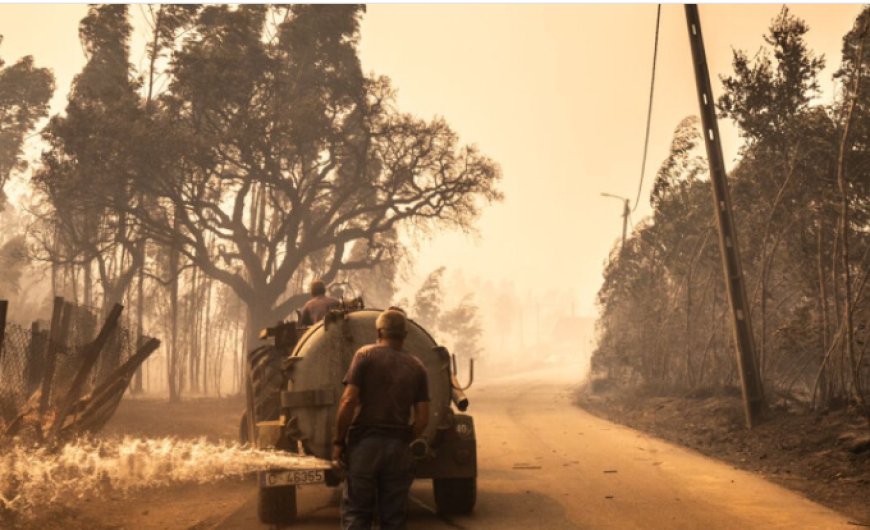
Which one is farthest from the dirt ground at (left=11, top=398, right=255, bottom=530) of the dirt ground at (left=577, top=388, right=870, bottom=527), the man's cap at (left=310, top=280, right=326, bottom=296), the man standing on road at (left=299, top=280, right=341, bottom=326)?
the dirt ground at (left=577, top=388, right=870, bottom=527)

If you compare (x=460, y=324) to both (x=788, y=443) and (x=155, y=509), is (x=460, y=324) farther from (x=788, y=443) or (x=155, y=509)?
(x=155, y=509)

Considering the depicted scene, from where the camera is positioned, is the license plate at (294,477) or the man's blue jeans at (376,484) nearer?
the man's blue jeans at (376,484)

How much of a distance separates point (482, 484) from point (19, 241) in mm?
40799

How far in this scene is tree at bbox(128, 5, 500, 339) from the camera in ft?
96.9

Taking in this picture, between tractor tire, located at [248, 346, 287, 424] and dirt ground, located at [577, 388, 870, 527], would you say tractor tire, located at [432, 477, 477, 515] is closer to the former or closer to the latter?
tractor tire, located at [248, 346, 287, 424]

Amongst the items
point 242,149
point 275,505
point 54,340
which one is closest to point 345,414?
point 275,505

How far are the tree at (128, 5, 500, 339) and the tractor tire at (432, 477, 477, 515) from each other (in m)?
22.5

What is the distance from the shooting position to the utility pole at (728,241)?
15.9m

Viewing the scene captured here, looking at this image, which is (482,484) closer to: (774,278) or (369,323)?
(369,323)

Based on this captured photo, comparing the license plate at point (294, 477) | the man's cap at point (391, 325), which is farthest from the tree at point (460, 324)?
the man's cap at point (391, 325)

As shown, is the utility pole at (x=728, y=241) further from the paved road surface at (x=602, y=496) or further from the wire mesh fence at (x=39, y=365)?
the wire mesh fence at (x=39, y=365)

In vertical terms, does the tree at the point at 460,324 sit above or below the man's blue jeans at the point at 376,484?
above

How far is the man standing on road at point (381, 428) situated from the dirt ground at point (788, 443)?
17.1 ft

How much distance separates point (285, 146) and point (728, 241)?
19.1 meters
